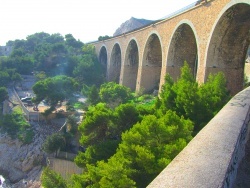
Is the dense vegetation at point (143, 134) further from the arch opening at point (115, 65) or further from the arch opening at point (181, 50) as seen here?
the arch opening at point (115, 65)

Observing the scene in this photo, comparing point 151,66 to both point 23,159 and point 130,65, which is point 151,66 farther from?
point 23,159

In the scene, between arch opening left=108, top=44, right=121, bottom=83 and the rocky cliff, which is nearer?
the rocky cliff

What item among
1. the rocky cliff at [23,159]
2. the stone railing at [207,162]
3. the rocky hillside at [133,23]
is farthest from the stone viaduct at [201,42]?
the rocky hillside at [133,23]

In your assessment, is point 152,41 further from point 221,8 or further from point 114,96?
point 221,8

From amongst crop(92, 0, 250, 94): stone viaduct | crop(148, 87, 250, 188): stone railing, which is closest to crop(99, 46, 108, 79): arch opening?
crop(92, 0, 250, 94): stone viaduct

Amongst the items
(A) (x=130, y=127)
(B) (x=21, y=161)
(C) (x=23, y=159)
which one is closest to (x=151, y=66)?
(C) (x=23, y=159)

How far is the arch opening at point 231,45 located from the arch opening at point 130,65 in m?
11.6

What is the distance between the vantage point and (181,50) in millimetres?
14781

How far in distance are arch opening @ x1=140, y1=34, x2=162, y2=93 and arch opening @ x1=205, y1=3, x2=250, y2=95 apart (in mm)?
7242

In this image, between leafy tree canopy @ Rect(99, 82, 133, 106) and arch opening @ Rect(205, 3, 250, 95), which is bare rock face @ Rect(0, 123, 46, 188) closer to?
leafy tree canopy @ Rect(99, 82, 133, 106)

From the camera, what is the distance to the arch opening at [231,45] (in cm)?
995

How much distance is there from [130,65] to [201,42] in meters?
11.7

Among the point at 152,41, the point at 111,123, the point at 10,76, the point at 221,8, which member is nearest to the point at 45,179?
the point at 111,123

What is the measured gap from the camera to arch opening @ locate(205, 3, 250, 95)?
995 cm
